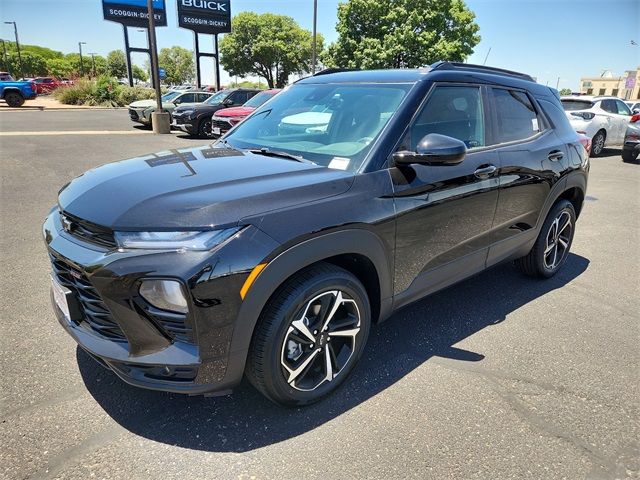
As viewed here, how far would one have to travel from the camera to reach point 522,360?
3.05 metres

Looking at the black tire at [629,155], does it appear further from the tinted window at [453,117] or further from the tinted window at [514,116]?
the tinted window at [453,117]

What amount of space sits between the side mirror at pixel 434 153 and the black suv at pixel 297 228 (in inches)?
0.4

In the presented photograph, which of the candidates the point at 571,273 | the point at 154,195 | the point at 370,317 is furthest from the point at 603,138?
the point at 154,195

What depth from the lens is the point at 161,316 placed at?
6.41ft

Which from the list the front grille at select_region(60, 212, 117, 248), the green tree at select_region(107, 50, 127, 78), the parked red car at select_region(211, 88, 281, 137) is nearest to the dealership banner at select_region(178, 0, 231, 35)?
the parked red car at select_region(211, 88, 281, 137)

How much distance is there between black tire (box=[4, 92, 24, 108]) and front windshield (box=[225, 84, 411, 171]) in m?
29.5

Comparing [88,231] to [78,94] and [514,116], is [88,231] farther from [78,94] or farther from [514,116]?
[78,94]

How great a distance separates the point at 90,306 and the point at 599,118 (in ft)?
49.7

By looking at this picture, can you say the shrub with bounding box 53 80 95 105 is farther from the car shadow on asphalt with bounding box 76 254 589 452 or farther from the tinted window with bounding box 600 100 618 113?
the car shadow on asphalt with bounding box 76 254 589 452

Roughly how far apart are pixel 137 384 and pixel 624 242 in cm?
603

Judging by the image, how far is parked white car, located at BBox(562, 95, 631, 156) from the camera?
13.3 m

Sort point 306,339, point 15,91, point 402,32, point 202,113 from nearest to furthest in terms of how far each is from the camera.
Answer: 1. point 306,339
2. point 202,113
3. point 15,91
4. point 402,32

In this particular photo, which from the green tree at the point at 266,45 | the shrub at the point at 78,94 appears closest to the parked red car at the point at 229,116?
the shrub at the point at 78,94

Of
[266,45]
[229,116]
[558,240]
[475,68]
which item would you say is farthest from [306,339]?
[266,45]
